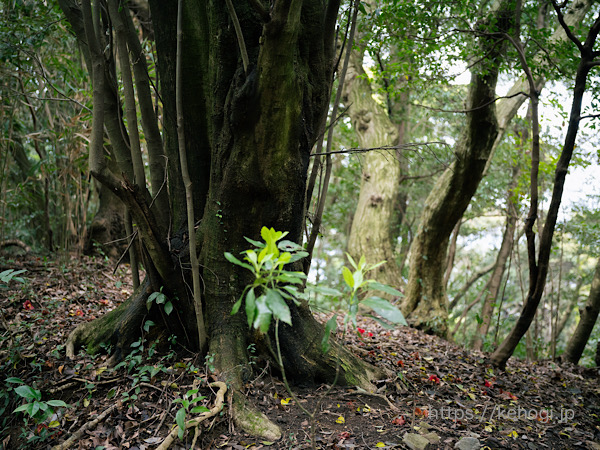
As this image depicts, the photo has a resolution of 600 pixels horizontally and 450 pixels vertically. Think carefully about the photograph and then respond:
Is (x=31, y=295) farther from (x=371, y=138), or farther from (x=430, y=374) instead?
(x=371, y=138)

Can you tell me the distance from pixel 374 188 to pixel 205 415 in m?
5.93

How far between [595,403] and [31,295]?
223 inches

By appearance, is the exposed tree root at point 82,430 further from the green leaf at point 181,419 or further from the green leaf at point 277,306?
the green leaf at point 277,306

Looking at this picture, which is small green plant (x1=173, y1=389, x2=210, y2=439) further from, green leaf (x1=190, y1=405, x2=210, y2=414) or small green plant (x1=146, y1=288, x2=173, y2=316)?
small green plant (x1=146, y1=288, x2=173, y2=316)

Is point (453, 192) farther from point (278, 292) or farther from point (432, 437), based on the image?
point (278, 292)

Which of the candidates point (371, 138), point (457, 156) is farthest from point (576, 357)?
point (371, 138)

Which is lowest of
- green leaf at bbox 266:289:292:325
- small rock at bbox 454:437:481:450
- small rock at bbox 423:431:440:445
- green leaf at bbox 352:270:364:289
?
small rock at bbox 423:431:440:445

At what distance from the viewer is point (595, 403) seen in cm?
383

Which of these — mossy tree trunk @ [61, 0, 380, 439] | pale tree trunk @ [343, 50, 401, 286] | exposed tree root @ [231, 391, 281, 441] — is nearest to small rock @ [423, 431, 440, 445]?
mossy tree trunk @ [61, 0, 380, 439]

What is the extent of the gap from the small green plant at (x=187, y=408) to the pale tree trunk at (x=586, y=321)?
5.40 meters

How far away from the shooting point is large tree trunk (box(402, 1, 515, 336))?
4594 millimetres

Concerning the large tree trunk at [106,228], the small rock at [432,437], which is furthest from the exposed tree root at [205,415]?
the large tree trunk at [106,228]

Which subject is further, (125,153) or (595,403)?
(595,403)

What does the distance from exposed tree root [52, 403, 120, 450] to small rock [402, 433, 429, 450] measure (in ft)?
6.01
